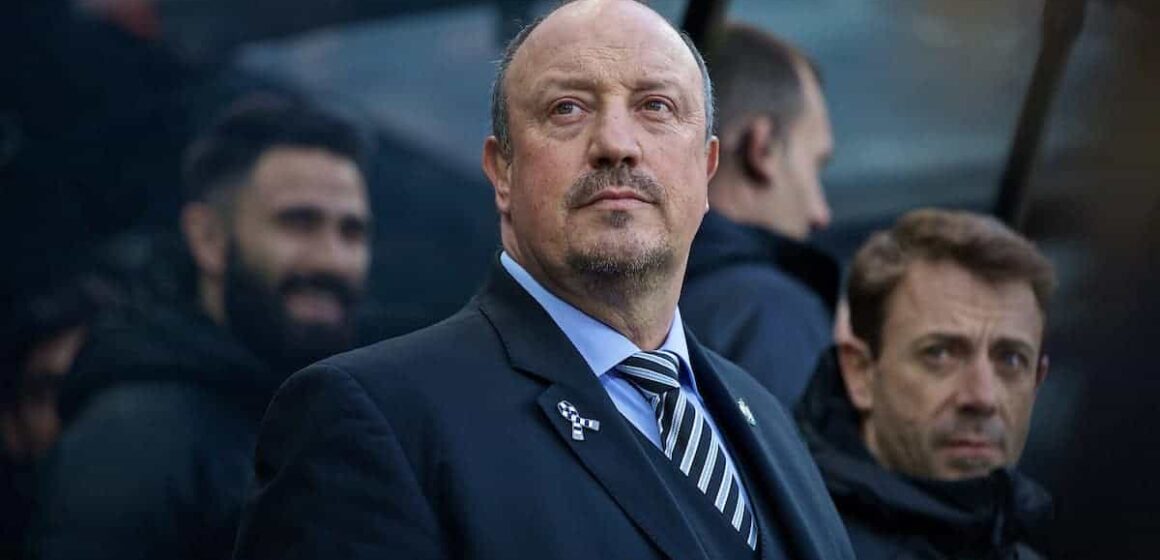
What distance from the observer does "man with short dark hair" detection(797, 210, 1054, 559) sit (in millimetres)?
2760

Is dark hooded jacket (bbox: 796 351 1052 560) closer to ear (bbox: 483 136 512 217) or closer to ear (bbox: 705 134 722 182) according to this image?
ear (bbox: 705 134 722 182)

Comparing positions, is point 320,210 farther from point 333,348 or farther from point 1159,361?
point 1159,361

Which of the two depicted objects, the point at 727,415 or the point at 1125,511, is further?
the point at 1125,511

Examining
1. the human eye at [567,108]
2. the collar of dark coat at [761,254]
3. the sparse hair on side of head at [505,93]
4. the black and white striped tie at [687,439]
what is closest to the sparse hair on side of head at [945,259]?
the collar of dark coat at [761,254]

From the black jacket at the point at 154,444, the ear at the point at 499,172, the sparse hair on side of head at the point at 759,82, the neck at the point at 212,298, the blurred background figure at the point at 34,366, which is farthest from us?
the neck at the point at 212,298

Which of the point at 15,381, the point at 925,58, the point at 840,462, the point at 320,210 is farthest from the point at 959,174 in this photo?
the point at 15,381

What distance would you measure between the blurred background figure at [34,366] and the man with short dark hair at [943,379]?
1.75 m

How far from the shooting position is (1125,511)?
3979mm

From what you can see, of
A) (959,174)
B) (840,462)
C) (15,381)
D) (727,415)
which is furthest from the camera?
(959,174)

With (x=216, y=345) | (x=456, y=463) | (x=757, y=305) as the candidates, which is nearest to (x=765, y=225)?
(x=757, y=305)

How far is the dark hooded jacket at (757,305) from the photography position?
10.2 ft

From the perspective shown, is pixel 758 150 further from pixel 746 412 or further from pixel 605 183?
pixel 605 183

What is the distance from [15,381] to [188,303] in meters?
0.41

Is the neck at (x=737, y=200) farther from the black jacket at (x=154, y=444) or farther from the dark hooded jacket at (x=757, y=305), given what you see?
the black jacket at (x=154, y=444)
